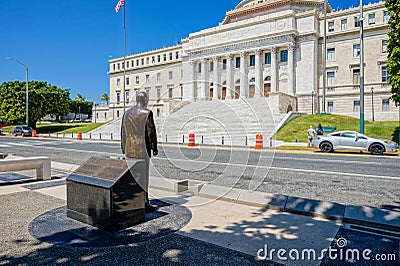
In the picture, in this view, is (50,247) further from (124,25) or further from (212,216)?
(124,25)

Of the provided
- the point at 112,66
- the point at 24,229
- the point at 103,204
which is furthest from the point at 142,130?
the point at 112,66

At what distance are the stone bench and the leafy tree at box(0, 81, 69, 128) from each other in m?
55.7

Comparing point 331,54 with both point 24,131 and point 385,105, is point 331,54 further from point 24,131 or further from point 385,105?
point 24,131

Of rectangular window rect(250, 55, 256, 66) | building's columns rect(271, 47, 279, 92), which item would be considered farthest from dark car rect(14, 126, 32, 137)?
building's columns rect(271, 47, 279, 92)

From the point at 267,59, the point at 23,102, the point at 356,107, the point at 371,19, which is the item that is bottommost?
the point at 356,107

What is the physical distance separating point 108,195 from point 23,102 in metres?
63.0

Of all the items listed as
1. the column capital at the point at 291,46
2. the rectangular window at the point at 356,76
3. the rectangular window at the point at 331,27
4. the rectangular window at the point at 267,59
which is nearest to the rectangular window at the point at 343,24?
the rectangular window at the point at 331,27

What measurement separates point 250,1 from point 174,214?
73.8 metres

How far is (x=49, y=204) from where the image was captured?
6352 mm

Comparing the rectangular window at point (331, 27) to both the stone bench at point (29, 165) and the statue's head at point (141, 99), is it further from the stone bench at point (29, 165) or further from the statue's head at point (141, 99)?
the statue's head at point (141, 99)

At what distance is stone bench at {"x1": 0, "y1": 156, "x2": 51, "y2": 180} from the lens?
8.47 metres

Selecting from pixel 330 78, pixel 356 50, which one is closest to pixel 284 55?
pixel 330 78

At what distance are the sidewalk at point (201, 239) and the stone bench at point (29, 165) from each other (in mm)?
2475

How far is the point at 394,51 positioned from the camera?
22.2 m
